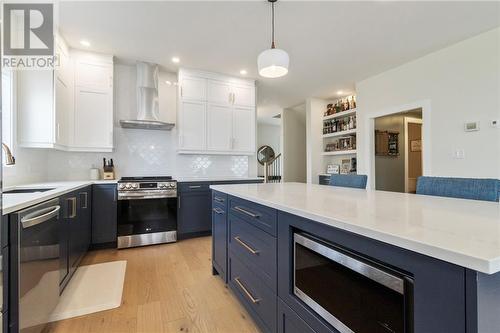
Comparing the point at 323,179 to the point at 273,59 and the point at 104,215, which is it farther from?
the point at 104,215

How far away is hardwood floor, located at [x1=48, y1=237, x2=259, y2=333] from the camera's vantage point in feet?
5.08

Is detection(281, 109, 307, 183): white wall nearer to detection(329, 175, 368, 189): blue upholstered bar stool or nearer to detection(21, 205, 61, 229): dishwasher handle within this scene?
detection(329, 175, 368, 189): blue upholstered bar stool

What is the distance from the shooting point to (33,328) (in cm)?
130

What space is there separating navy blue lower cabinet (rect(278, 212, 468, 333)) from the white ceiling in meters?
2.27

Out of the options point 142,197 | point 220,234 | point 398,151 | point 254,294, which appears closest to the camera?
point 254,294

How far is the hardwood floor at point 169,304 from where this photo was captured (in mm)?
1548

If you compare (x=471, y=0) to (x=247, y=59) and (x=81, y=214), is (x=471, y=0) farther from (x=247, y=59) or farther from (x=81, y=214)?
(x=81, y=214)

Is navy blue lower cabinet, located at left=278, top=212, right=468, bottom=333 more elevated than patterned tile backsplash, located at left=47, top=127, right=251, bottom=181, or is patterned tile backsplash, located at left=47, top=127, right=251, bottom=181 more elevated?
patterned tile backsplash, located at left=47, top=127, right=251, bottom=181

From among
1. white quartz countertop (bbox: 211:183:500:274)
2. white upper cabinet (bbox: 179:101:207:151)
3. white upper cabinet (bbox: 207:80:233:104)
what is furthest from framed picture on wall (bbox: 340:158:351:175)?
white quartz countertop (bbox: 211:183:500:274)

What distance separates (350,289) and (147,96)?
355cm

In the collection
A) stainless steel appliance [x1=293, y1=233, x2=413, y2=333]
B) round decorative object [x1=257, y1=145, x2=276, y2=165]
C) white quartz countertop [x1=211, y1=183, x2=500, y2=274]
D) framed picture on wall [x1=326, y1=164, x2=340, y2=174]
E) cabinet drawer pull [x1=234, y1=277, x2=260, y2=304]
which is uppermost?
round decorative object [x1=257, y1=145, x2=276, y2=165]

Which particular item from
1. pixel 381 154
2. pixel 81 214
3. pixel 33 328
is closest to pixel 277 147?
pixel 381 154

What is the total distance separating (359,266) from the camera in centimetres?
75

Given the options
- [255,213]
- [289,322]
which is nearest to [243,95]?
[255,213]
